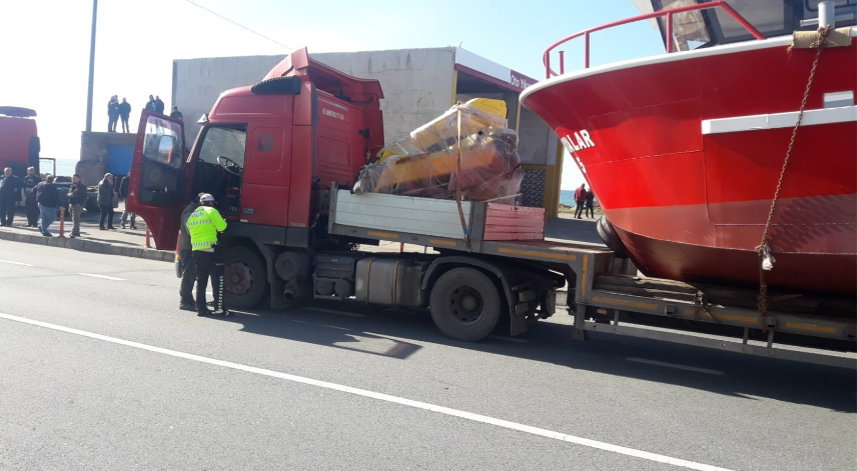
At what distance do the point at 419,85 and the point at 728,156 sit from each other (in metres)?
13.3

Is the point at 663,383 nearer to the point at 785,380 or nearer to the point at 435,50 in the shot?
the point at 785,380

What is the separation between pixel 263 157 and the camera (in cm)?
827

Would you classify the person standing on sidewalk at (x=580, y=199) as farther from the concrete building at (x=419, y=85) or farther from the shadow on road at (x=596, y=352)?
the shadow on road at (x=596, y=352)

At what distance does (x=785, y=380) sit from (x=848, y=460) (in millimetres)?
2204

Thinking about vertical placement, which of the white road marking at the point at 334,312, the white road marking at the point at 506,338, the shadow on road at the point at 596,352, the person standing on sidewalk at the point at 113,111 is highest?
the person standing on sidewalk at the point at 113,111

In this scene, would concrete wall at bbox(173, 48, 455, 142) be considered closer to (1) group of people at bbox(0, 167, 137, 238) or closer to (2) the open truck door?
(1) group of people at bbox(0, 167, 137, 238)

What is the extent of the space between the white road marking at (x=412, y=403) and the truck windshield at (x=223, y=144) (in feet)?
9.41

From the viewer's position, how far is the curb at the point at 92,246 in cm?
1380

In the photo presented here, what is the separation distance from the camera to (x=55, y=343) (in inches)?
247

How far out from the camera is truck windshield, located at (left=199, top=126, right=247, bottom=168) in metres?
8.50

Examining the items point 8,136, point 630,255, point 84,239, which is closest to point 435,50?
point 84,239

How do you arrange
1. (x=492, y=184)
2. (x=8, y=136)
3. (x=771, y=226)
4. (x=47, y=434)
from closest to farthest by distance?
(x=47, y=434)
(x=771, y=226)
(x=492, y=184)
(x=8, y=136)

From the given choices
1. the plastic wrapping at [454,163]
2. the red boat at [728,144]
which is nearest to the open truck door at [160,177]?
the plastic wrapping at [454,163]

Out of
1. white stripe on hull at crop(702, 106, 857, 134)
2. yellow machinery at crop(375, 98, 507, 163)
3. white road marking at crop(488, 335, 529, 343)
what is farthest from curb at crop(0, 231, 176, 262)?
white stripe on hull at crop(702, 106, 857, 134)
